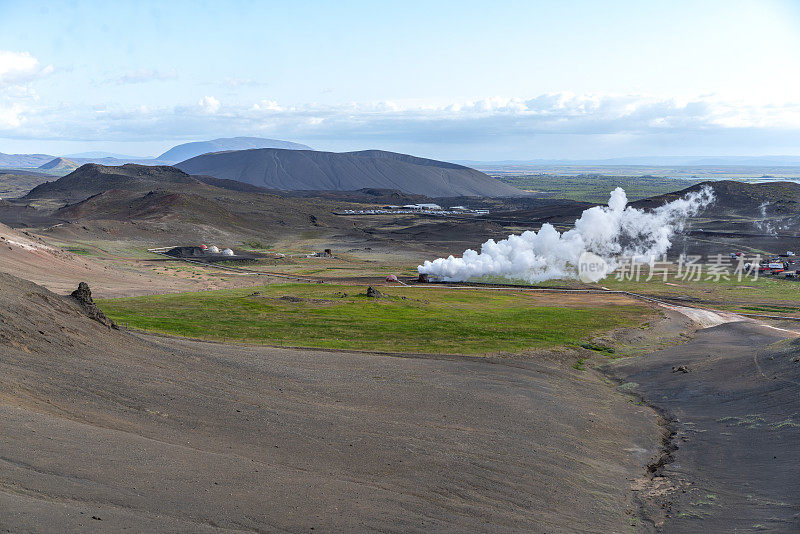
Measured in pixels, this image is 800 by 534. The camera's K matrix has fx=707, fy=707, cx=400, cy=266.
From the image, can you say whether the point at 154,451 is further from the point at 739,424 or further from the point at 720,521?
the point at 739,424

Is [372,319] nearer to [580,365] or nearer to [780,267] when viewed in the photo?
[580,365]

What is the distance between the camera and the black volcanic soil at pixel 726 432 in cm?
2697

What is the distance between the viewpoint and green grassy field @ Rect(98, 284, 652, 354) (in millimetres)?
54656

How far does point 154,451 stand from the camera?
952 inches

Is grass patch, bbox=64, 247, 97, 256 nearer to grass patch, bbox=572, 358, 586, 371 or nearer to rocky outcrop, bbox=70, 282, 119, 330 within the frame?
rocky outcrop, bbox=70, 282, 119, 330

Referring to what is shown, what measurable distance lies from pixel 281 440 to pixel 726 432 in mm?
23449

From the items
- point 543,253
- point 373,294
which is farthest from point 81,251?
point 543,253

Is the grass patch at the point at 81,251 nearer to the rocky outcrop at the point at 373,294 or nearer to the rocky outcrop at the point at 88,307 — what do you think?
the rocky outcrop at the point at 373,294

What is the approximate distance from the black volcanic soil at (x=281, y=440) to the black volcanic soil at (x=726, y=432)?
201cm

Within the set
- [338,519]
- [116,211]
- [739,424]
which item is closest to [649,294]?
[739,424]

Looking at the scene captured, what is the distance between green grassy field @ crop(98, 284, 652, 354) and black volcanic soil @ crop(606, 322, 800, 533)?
11.5 m

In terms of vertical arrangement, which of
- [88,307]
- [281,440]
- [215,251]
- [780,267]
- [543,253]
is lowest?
[215,251]

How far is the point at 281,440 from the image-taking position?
28906 mm

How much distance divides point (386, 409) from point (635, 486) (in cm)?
1223
